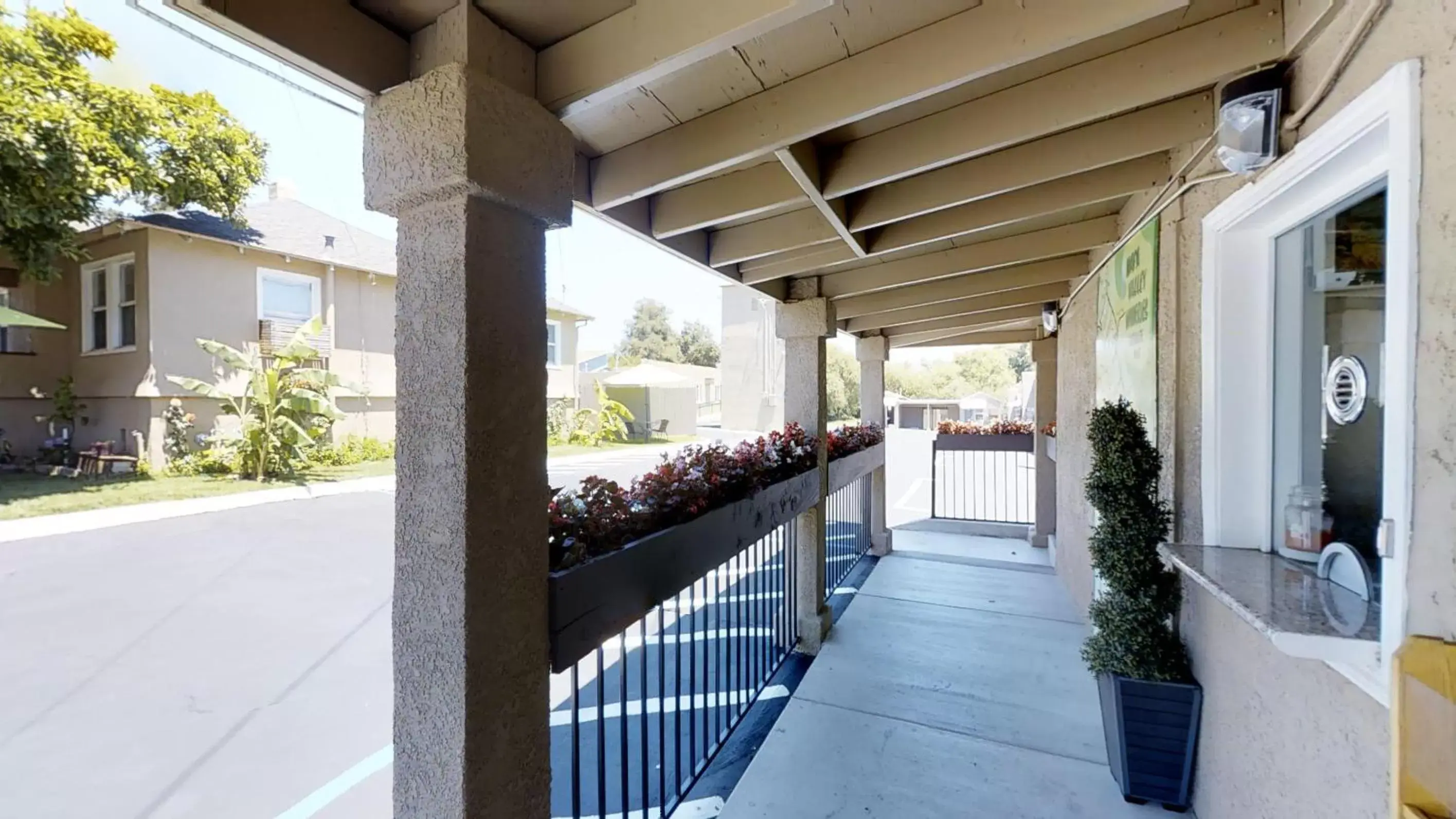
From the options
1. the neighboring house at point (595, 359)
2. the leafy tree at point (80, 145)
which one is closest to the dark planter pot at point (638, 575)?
the leafy tree at point (80, 145)

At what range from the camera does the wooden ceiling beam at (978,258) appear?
364 cm

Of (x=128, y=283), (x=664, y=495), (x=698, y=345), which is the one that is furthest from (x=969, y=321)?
(x=698, y=345)

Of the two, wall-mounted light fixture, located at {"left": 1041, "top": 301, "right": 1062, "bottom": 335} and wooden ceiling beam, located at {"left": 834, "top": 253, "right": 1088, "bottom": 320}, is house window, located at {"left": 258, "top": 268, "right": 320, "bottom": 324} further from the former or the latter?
wall-mounted light fixture, located at {"left": 1041, "top": 301, "right": 1062, "bottom": 335}

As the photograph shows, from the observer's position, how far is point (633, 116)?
209 cm

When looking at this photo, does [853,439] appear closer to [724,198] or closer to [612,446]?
[724,198]

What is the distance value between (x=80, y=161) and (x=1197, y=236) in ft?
41.3

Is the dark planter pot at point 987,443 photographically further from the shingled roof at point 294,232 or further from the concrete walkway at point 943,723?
the shingled roof at point 294,232

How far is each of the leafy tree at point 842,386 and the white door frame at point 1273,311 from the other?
69.0 ft

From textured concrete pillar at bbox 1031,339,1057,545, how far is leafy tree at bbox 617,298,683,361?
29257mm

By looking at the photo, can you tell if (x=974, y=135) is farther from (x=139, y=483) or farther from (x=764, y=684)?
(x=139, y=483)

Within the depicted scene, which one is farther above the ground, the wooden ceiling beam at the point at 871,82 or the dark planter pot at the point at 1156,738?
the wooden ceiling beam at the point at 871,82

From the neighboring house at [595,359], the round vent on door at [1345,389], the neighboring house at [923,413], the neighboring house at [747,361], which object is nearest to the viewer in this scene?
the round vent on door at [1345,389]

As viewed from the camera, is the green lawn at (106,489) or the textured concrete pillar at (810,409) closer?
the textured concrete pillar at (810,409)

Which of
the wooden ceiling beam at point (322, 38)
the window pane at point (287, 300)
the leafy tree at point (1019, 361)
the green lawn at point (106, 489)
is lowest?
the green lawn at point (106, 489)
